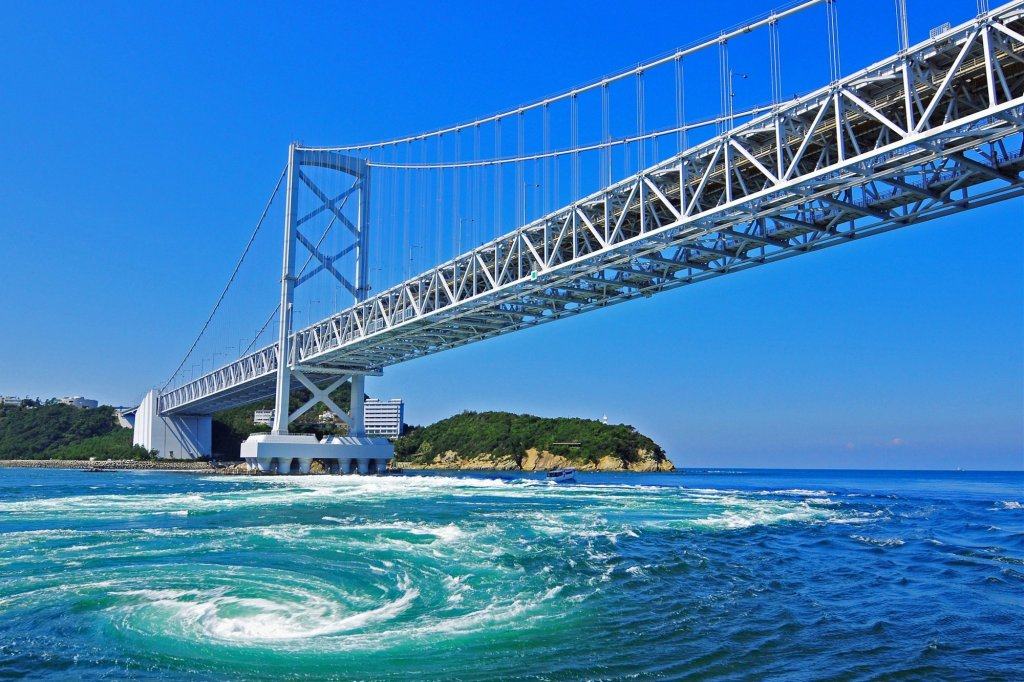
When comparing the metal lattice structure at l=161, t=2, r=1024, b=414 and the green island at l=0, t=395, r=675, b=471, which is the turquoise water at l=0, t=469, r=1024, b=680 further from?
the green island at l=0, t=395, r=675, b=471

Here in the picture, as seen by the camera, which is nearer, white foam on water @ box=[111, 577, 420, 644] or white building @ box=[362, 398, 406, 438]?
white foam on water @ box=[111, 577, 420, 644]

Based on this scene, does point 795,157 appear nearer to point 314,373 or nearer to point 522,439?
point 314,373

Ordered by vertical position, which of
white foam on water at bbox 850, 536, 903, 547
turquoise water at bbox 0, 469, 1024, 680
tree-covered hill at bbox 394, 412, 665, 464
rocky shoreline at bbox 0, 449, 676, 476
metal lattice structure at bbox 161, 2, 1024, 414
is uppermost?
metal lattice structure at bbox 161, 2, 1024, 414

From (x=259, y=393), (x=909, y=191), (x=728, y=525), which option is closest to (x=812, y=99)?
(x=909, y=191)

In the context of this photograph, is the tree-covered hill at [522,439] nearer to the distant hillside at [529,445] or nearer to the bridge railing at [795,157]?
the distant hillside at [529,445]

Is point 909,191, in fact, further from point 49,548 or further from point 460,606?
point 49,548

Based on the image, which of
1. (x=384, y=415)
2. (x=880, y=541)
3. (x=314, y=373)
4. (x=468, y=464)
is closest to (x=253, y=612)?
(x=880, y=541)

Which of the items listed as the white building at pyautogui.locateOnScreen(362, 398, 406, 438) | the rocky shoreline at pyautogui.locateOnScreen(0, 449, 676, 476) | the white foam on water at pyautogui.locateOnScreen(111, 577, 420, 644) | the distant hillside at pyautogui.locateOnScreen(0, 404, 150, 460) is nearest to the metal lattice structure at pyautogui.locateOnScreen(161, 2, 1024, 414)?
the white foam on water at pyautogui.locateOnScreen(111, 577, 420, 644)

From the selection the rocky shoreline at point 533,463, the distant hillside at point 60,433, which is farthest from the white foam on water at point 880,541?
the distant hillside at point 60,433
